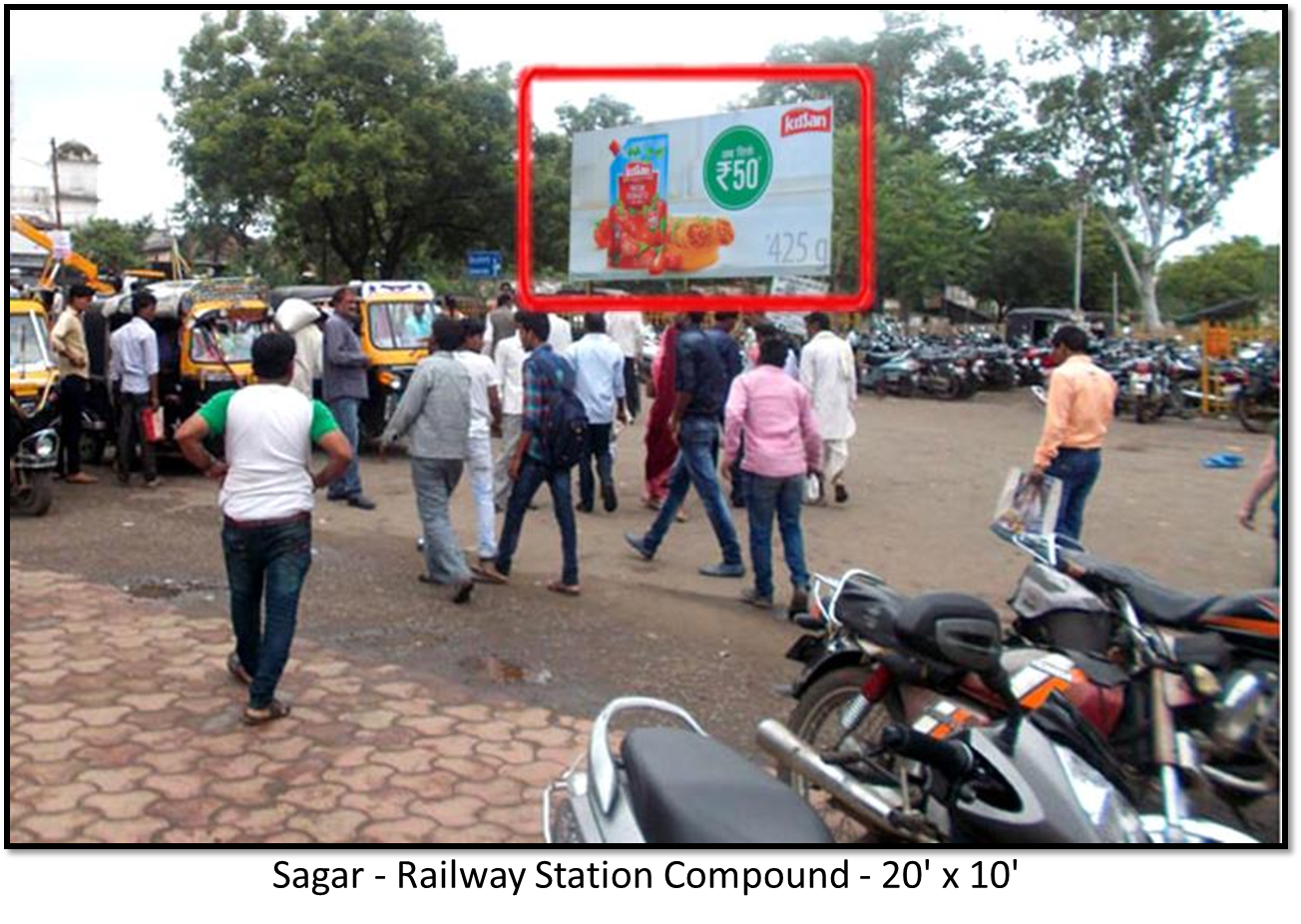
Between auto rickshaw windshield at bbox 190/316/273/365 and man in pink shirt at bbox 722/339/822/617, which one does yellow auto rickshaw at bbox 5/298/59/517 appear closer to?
auto rickshaw windshield at bbox 190/316/273/365

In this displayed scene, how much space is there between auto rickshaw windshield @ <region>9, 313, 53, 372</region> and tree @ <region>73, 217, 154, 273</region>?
30.6 metres

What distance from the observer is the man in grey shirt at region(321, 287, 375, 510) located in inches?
345

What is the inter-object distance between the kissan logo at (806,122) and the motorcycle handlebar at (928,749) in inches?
68.5

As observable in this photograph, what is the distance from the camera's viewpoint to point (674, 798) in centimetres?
241

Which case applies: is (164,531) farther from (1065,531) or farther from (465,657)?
(1065,531)

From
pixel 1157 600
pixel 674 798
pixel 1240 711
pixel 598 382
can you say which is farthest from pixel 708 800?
pixel 598 382

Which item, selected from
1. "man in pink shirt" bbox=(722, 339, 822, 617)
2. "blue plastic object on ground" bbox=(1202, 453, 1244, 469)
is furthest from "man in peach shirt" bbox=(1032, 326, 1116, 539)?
"man in pink shirt" bbox=(722, 339, 822, 617)

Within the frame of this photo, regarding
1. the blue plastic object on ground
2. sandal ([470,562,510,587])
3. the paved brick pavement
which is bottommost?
the paved brick pavement

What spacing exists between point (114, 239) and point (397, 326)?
32.2 meters

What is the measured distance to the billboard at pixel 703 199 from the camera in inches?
136

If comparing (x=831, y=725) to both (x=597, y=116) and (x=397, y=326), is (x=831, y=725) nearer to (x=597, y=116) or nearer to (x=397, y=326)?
(x=597, y=116)

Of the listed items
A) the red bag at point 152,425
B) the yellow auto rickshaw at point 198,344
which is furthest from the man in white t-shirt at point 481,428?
the yellow auto rickshaw at point 198,344

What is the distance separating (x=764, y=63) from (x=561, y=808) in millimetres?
1955

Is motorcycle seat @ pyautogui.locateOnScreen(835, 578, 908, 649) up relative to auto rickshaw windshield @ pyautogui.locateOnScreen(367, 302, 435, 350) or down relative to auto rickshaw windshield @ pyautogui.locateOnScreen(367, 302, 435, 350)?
down
